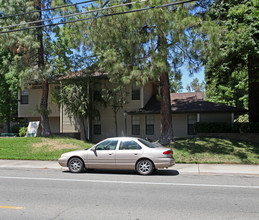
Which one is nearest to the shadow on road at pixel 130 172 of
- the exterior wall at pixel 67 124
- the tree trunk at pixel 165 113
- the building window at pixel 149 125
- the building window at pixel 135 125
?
the tree trunk at pixel 165 113

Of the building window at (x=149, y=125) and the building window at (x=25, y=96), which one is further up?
the building window at (x=25, y=96)

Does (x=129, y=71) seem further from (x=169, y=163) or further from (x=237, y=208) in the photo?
(x=237, y=208)

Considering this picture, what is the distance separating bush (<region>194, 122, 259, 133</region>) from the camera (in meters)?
19.5

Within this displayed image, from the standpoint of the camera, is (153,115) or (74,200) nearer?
(74,200)

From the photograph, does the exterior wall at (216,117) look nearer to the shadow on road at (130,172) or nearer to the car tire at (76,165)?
the shadow on road at (130,172)

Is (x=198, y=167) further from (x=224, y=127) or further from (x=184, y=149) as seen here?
(x=224, y=127)

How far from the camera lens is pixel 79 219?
553 centimetres

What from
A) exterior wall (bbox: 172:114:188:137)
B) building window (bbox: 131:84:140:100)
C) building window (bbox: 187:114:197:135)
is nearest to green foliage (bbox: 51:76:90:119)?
building window (bbox: 131:84:140:100)

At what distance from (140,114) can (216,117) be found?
6151mm

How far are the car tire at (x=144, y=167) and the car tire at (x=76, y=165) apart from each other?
91.9 inches

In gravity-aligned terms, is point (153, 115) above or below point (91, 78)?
below

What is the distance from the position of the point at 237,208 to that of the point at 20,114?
2483 centimetres

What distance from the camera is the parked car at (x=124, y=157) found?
35.2 feet

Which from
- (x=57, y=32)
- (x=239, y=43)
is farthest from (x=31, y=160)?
(x=239, y=43)
